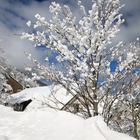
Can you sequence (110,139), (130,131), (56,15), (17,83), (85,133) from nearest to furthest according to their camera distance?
(110,139)
(85,133)
(56,15)
(130,131)
(17,83)

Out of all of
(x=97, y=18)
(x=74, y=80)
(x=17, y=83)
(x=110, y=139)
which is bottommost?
(x=110, y=139)

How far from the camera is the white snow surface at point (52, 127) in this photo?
4.11 m

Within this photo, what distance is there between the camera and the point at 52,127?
4.51m

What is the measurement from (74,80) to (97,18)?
Result: 100 inches

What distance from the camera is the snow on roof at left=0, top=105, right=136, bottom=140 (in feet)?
13.5

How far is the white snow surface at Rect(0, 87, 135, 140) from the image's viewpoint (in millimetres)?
4109

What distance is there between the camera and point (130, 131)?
19.1 metres

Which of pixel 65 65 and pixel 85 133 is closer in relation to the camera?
pixel 85 133

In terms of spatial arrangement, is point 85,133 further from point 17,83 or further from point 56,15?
point 17,83

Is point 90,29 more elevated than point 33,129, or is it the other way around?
point 90,29

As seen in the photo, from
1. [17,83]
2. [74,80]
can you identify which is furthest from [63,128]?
[17,83]

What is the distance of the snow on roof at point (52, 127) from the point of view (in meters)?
4.11

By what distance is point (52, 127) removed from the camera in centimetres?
451

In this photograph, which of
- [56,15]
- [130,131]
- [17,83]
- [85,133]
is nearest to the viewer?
[85,133]
